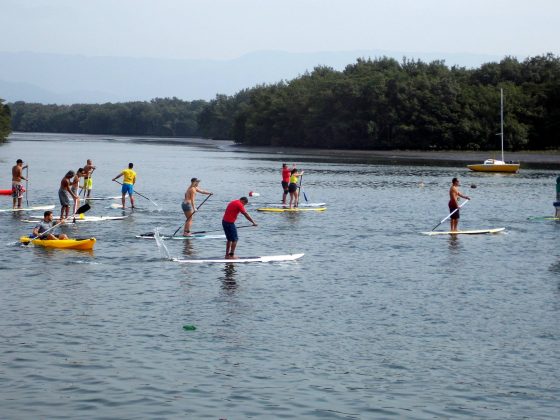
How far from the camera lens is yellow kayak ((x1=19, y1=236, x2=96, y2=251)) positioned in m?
28.6

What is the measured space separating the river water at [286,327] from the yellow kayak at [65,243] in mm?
376

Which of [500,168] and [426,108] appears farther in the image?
[426,108]

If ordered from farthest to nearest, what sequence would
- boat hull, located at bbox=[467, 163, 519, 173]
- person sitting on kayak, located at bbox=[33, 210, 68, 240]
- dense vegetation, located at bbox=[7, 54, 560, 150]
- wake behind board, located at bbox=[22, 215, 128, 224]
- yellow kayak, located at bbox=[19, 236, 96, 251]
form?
dense vegetation, located at bbox=[7, 54, 560, 150]
boat hull, located at bbox=[467, 163, 519, 173]
wake behind board, located at bbox=[22, 215, 128, 224]
person sitting on kayak, located at bbox=[33, 210, 68, 240]
yellow kayak, located at bbox=[19, 236, 96, 251]

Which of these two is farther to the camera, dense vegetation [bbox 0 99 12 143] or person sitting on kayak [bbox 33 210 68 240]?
dense vegetation [bbox 0 99 12 143]

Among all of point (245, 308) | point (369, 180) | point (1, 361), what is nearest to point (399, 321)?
point (245, 308)

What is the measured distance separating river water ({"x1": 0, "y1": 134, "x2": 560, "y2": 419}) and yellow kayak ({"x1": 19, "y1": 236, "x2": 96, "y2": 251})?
1.23 feet

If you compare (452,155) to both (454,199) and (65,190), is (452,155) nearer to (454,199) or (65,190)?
(454,199)

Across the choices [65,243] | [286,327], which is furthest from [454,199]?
[286,327]

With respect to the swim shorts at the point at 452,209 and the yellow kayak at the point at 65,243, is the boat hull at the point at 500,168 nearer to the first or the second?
the swim shorts at the point at 452,209

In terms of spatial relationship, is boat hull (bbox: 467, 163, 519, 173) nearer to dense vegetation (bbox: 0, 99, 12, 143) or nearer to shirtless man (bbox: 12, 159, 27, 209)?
shirtless man (bbox: 12, 159, 27, 209)

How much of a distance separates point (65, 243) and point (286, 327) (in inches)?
478

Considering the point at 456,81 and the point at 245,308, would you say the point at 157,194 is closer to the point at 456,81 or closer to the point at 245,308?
the point at 245,308

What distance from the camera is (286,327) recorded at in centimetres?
1908

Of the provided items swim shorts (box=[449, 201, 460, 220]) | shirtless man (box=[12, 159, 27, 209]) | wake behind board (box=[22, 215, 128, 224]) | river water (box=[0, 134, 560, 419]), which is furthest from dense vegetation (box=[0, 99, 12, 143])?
swim shorts (box=[449, 201, 460, 220])
